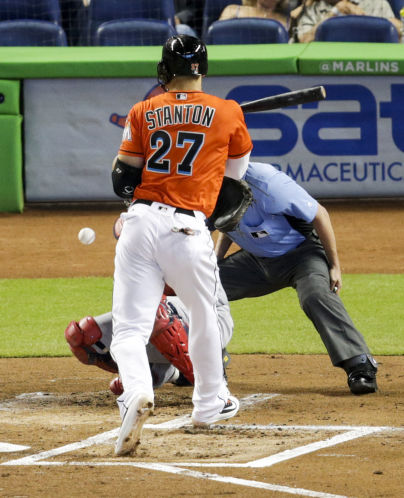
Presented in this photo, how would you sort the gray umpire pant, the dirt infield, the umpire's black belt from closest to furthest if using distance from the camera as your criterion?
the dirt infield
the umpire's black belt
the gray umpire pant

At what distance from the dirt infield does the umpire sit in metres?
0.26

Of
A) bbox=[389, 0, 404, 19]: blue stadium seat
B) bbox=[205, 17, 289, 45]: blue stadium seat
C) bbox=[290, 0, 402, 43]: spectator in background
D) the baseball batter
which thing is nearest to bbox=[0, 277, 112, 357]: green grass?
the baseball batter

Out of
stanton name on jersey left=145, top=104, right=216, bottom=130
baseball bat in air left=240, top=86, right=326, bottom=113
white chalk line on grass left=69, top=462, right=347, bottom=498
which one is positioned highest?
stanton name on jersey left=145, top=104, right=216, bottom=130

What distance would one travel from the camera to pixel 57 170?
1238cm

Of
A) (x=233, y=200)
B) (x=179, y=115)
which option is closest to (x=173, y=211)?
(x=179, y=115)

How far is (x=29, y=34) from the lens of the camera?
1348 centimetres

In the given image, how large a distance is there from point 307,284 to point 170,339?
0.95m

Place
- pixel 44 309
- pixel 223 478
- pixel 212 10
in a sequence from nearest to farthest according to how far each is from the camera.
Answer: pixel 223 478
pixel 44 309
pixel 212 10

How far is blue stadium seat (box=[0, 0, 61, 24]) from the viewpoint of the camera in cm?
1377

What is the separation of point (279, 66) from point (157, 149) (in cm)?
809

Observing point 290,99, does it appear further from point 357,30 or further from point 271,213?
point 357,30

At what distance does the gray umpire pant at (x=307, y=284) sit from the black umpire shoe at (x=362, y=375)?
4 centimetres

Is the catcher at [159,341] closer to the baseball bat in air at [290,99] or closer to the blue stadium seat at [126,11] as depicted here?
the baseball bat in air at [290,99]

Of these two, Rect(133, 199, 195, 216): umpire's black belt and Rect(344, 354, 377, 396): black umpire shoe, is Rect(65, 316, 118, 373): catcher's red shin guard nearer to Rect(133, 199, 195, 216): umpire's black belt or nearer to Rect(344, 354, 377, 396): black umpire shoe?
Rect(133, 199, 195, 216): umpire's black belt
